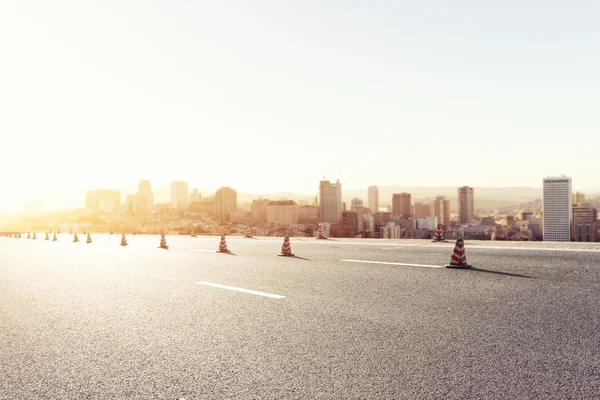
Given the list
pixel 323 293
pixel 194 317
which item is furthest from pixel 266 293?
pixel 194 317

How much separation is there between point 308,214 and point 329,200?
15879mm

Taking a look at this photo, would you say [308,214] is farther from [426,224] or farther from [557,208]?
[557,208]

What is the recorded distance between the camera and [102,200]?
161125 millimetres

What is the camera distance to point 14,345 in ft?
17.2

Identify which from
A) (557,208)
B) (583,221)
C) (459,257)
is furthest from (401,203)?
(459,257)

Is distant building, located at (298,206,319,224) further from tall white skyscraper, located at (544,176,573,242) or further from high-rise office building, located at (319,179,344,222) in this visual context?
tall white skyscraper, located at (544,176,573,242)

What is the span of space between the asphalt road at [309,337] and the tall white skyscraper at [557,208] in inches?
4387

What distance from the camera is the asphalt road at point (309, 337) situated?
149 inches

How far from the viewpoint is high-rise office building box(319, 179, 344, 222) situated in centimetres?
16988

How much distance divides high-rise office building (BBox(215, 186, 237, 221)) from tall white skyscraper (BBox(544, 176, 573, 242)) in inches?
4083

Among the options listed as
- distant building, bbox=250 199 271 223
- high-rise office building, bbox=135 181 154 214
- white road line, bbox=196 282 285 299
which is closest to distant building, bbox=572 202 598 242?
white road line, bbox=196 282 285 299

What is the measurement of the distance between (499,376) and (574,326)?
7.57ft

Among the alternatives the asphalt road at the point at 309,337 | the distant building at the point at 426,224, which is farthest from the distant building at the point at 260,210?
the asphalt road at the point at 309,337

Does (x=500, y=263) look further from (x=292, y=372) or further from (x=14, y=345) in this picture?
(x=14, y=345)
